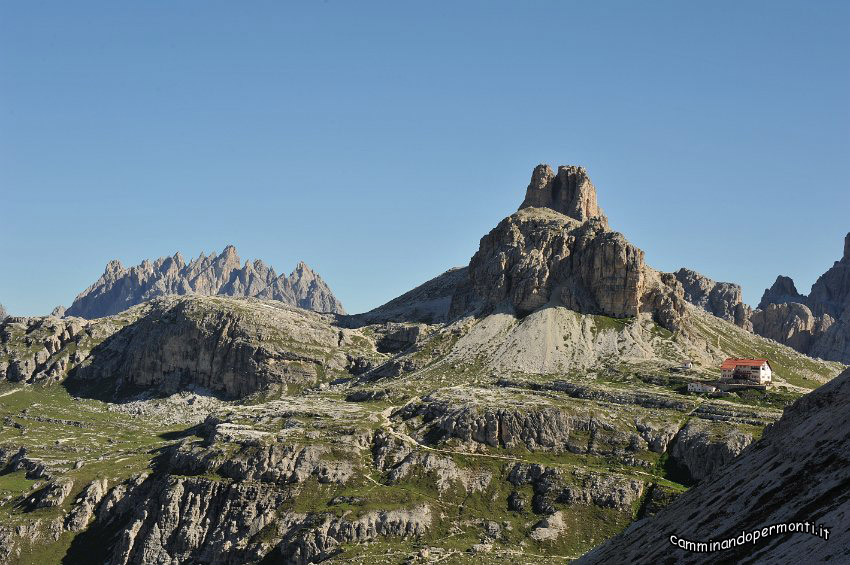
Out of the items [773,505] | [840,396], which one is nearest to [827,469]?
[773,505]

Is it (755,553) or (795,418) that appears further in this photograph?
(795,418)

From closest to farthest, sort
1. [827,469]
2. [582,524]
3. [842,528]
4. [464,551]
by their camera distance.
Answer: [842,528] → [827,469] → [464,551] → [582,524]

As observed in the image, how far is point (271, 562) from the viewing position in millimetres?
198250

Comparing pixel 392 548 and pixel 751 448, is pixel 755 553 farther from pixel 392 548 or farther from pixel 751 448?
pixel 392 548

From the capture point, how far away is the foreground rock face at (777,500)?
2152 inches

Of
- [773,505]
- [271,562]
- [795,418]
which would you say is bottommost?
[271,562]

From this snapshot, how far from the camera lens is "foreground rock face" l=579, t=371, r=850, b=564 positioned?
179 ft

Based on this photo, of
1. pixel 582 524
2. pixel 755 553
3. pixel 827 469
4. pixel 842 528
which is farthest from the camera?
pixel 582 524

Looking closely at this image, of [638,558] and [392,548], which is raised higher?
[638,558]

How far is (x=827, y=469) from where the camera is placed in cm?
6450

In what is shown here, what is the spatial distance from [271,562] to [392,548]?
30923 mm

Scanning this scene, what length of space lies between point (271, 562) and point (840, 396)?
15014 centimetres

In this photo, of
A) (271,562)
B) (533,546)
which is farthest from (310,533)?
(533,546)

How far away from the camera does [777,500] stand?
216ft
